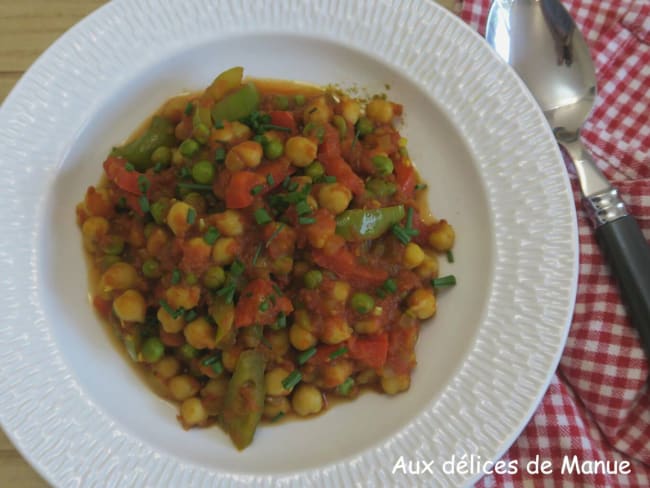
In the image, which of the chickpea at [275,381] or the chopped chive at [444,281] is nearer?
the chickpea at [275,381]

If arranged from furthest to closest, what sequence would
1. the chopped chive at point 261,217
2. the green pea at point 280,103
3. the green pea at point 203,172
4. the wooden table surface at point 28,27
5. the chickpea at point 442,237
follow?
the wooden table surface at point 28,27 < the green pea at point 280,103 < the chickpea at point 442,237 < the green pea at point 203,172 < the chopped chive at point 261,217

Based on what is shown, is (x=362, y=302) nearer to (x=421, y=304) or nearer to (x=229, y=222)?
(x=421, y=304)

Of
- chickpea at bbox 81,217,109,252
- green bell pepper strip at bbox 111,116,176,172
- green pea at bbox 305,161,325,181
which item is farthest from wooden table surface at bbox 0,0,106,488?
green pea at bbox 305,161,325,181

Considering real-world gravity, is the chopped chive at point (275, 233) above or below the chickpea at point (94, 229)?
above

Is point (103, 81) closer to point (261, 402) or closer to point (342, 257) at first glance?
point (342, 257)

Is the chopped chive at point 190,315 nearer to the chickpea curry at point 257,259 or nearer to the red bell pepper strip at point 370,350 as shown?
the chickpea curry at point 257,259

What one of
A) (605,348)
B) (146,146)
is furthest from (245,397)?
(605,348)

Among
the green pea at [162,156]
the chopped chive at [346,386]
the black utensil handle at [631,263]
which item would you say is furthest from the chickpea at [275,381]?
the black utensil handle at [631,263]

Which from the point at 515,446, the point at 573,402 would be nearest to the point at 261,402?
the point at 515,446
